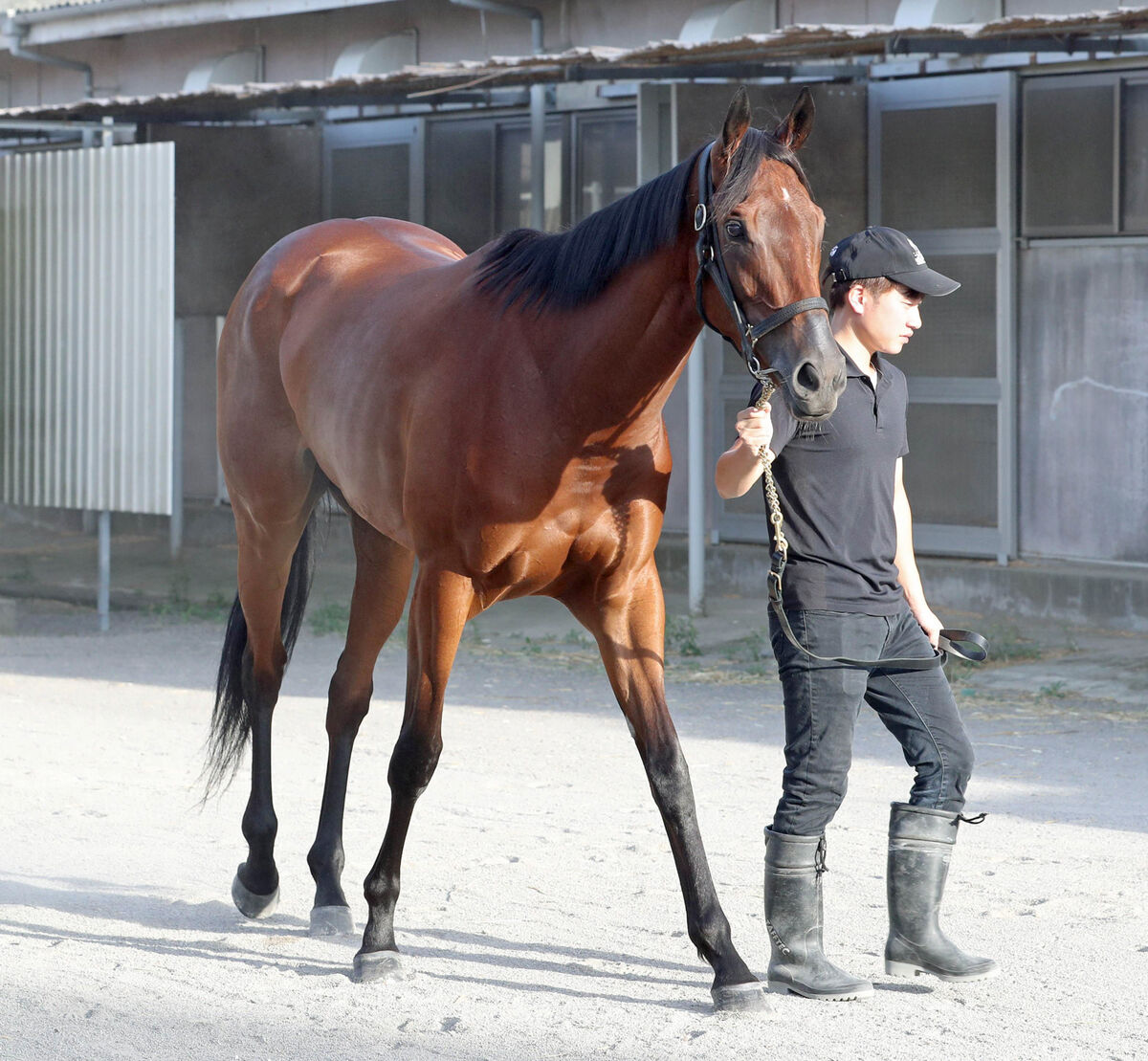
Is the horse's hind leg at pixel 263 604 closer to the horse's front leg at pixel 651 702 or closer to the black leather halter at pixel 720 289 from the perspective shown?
the horse's front leg at pixel 651 702

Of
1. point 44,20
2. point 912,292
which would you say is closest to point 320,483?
point 912,292

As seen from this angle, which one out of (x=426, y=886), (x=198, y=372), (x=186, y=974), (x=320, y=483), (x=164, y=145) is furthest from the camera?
(x=198, y=372)

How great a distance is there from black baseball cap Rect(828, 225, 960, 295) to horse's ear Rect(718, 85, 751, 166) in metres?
0.43

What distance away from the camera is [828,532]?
3.87 metres

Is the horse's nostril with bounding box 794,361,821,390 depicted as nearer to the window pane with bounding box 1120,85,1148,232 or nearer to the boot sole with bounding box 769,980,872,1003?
the boot sole with bounding box 769,980,872,1003

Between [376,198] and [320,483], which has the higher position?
[376,198]

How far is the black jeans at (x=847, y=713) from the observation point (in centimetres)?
387

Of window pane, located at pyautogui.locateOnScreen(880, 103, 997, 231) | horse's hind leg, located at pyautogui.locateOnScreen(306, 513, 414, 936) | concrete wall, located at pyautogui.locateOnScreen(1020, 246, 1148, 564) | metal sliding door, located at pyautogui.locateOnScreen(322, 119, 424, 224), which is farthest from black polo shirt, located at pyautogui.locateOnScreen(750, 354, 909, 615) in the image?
metal sliding door, located at pyautogui.locateOnScreen(322, 119, 424, 224)

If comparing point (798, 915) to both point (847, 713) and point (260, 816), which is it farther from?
point (260, 816)

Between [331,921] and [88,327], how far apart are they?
650 centimetres

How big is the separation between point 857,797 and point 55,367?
253 inches

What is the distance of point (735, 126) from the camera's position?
3.52 meters

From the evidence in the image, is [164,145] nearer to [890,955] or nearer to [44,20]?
[44,20]

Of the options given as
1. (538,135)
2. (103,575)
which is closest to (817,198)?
(538,135)
